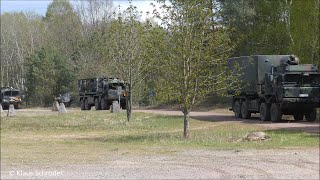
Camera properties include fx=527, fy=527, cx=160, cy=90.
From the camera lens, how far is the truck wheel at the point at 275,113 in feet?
90.8

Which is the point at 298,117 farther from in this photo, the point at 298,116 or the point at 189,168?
the point at 189,168

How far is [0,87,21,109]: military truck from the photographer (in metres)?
59.4

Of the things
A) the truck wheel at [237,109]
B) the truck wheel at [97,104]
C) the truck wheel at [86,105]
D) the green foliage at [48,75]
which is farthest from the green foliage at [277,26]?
the green foliage at [48,75]

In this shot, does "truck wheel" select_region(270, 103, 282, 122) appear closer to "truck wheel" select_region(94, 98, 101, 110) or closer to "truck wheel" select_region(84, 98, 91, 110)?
"truck wheel" select_region(94, 98, 101, 110)

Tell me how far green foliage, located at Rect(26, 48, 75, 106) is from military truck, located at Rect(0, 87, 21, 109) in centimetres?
310

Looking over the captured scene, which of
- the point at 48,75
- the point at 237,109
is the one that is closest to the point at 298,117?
the point at 237,109

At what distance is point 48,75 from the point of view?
6425 centimetres

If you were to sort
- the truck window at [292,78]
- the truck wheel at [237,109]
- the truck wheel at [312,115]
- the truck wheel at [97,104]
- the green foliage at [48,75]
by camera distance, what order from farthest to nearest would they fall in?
the green foliage at [48,75]
the truck wheel at [97,104]
the truck wheel at [237,109]
the truck wheel at [312,115]
the truck window at [292,78]

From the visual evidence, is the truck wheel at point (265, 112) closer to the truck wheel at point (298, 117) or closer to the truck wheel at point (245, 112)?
the truck wheel at point (298, 117)

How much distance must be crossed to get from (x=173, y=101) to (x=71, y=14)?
180ft

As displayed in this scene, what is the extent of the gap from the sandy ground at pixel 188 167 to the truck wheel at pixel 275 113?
14.1 metres

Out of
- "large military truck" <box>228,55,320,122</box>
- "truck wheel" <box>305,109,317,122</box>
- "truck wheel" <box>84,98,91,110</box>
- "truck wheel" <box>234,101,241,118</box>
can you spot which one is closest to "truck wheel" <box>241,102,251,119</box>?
"large military truck" <box>228,55,320,122</box>

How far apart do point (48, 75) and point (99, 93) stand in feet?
55.3

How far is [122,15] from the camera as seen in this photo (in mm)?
28375
